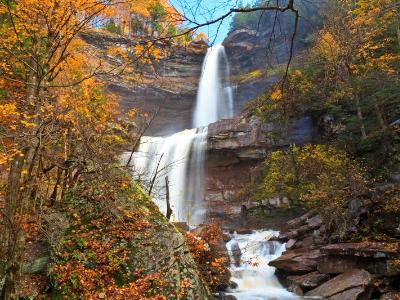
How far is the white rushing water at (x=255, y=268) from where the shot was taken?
10.9 meters

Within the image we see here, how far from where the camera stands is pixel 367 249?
10.2 metres

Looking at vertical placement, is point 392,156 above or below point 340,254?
above

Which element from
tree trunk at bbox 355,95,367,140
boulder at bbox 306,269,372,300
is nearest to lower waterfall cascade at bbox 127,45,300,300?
boulder at bbox 306,269,372,300

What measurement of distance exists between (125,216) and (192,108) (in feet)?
91.7

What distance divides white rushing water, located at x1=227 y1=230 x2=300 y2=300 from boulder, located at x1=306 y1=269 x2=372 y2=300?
2.72 ft

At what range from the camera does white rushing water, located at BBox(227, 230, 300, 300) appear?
35.9ft

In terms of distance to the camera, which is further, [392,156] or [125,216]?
[392,156]

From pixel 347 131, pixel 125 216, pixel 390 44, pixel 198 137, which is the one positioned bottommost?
pixel 125 216

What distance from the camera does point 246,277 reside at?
1225 cm

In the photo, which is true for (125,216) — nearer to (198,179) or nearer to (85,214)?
(85,214)

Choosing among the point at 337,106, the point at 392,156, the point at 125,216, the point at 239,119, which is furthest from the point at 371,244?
the point at 239,119

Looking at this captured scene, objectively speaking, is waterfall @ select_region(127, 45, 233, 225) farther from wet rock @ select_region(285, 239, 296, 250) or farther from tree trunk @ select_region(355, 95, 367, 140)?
tree trunk @ select_region(355, 95, 367, 140)

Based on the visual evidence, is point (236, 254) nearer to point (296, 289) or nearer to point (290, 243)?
point (290, 243)

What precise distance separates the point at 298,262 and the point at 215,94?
2391cm
